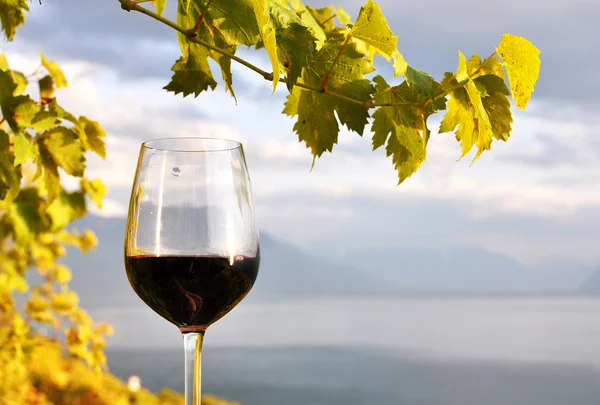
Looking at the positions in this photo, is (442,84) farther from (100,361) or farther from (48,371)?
(48,371)

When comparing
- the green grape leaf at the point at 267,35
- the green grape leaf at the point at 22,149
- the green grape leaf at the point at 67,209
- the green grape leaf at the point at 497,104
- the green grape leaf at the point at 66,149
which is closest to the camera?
the green grape leaf at the point at 267,35

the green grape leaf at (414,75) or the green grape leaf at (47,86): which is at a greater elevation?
the green grape leaf at (47,86)

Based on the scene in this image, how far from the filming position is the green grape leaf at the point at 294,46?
87 cm

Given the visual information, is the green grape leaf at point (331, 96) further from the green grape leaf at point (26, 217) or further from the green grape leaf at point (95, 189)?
the green grape leaf at point (26, 217)

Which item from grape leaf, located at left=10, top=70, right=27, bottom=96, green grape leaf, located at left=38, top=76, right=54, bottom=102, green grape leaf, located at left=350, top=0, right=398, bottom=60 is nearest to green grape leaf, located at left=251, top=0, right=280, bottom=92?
green grape leaf, located at left=350, top=0, right=398, bottom=60

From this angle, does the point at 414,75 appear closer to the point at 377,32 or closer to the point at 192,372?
the point at 377,32

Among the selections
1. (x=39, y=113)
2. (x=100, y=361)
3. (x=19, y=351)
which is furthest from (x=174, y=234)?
(x=100, y=361)

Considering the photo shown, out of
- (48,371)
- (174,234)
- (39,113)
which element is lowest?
(48,371)

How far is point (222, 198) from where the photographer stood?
108cm

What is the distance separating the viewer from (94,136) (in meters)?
1.64

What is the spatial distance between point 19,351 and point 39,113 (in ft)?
5.97

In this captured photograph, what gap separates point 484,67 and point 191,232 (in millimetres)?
497

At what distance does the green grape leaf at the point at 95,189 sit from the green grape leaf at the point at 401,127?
1.39 metres

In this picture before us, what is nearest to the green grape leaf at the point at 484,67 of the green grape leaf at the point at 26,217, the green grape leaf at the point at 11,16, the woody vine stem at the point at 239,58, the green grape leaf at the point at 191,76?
the woody vine stem at the point at 239,58
